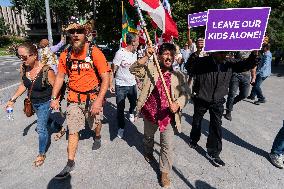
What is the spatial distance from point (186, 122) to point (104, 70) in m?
3.16

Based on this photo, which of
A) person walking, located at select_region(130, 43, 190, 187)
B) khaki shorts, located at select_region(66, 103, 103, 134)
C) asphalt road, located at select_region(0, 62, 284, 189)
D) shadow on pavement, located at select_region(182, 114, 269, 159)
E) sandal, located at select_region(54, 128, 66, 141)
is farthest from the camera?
sandal, located at select_region(54, 128, 66, 141)

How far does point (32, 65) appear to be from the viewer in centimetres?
426

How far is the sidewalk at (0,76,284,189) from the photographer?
400 centimetres

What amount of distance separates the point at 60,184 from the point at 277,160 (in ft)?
10.7

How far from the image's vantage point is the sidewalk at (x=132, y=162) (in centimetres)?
400

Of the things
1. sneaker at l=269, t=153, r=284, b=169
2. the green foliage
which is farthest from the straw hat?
the green foliage

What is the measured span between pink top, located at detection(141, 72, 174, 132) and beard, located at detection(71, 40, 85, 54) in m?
1.15

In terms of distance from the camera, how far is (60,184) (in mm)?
3957

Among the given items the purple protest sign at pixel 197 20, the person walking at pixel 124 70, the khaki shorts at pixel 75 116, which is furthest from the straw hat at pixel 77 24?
the purple protest sign at pixel 197 20

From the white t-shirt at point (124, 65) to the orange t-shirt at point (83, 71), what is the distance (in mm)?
1224

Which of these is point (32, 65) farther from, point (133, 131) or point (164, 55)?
point (133, 131)

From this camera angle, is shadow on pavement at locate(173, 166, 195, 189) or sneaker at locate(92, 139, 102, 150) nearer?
shadow on pavement at locate(173, 166, 195, 189)

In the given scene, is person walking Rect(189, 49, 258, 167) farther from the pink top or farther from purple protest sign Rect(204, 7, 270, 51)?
the pink top

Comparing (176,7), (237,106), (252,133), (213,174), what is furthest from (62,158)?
(176,7)
